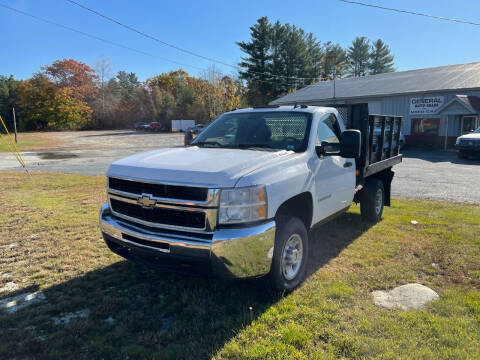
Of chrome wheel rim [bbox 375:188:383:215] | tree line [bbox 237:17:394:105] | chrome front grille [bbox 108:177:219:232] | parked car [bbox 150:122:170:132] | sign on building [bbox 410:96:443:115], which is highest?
tree line [bbox 237:17:394:105]

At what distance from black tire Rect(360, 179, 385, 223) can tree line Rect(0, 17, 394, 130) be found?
138ft

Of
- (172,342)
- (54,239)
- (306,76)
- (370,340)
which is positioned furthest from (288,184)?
(306,76)

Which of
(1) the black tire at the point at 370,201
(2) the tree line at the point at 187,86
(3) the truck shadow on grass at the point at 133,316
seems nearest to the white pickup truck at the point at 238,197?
(3) the truck shadow on grass at the point at 133,316

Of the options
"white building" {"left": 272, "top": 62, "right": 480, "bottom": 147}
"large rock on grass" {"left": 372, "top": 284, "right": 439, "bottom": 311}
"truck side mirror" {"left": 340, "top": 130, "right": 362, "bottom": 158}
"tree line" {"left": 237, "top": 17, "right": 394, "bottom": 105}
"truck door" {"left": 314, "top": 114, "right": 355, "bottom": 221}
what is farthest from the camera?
"tree line" {"left": 237, "top": 17, "right": 394, "bottom": 105}

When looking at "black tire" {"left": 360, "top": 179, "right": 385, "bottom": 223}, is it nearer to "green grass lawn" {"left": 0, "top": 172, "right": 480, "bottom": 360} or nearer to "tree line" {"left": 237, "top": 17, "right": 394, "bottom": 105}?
"green grass lawn" {"left": 0, "top": 172, "right": 480, "bottom": 360}

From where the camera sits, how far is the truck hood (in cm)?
281

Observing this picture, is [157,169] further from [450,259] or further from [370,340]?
[450,259]

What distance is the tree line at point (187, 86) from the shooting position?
167 feet

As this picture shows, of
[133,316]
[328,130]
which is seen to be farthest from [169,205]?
[328,130]

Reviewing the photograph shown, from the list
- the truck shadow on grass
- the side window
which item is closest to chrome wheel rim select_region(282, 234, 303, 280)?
the truck shadow on grass

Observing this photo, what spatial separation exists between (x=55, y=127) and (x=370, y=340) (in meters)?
72.9

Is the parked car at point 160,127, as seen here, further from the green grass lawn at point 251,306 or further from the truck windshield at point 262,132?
the truck windshield at point 262,132

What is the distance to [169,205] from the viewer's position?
292 cm

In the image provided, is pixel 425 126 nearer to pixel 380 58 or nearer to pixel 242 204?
pixel 242 204
